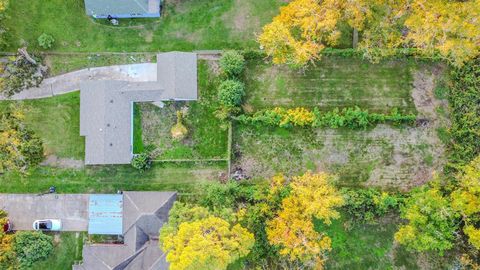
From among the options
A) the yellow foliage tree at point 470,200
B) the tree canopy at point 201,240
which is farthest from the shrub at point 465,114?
the tree canopy at point 201,240

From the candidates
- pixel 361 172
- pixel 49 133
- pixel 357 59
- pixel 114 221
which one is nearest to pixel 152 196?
pixel 114 221

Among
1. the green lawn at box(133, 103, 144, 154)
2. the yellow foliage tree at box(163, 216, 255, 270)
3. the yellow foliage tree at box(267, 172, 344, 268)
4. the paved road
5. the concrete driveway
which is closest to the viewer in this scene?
the yellow foliage tree at box(163, 216, 255, 270)

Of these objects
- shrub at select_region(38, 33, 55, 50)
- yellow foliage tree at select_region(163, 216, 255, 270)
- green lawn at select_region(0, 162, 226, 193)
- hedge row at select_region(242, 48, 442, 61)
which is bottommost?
yellow foliage tree at select_region(163, 216, 255, 270)

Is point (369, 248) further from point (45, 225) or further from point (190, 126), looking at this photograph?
point (45, 225)

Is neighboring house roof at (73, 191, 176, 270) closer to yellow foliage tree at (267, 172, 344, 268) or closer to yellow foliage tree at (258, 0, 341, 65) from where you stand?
yellow foliage tree at (267, 172, 344, 268)

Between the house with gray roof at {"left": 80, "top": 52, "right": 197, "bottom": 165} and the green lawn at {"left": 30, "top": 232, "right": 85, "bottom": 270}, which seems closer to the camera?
the house with gray roof at {"left": 80, "top": 52, "right": 197, "bottom": 165}

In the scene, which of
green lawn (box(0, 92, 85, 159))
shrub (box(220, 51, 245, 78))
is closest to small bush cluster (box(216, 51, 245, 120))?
shrub (box(220, 51, 245, 78))
